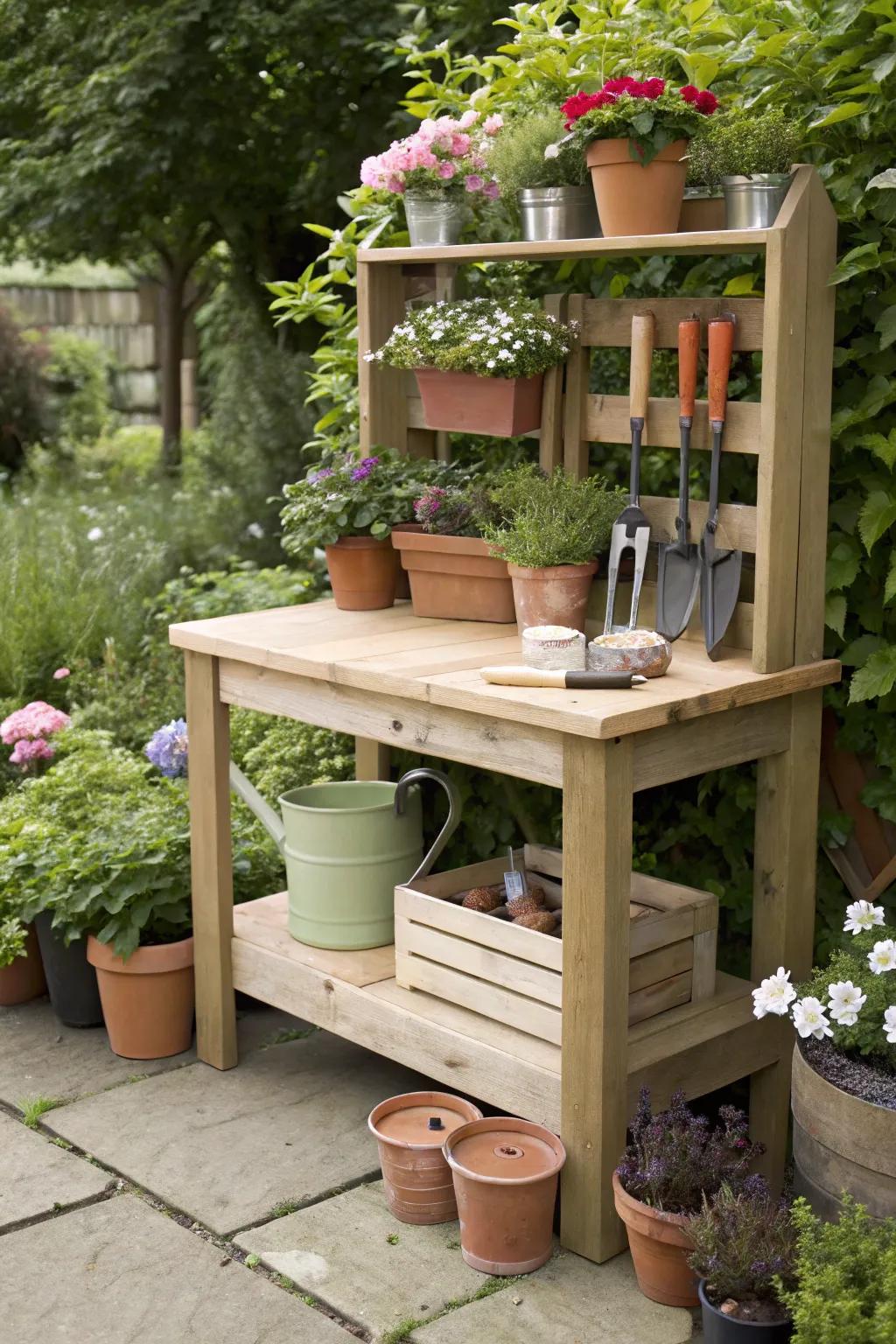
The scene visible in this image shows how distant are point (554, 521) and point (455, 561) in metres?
0.32

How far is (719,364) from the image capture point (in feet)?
8.90

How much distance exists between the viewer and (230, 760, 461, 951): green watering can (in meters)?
3.23

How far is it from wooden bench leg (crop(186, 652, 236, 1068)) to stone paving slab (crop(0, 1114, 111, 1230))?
0.47 metres

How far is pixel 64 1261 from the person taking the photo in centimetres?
266

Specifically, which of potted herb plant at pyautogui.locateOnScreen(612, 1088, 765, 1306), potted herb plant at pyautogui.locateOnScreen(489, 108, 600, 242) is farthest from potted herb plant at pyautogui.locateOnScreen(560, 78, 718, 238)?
potted herb plant at pyautogui.locateOnScreen(612, 1088, 765, 1306)

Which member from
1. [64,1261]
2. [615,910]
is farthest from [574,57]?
[64,1261]

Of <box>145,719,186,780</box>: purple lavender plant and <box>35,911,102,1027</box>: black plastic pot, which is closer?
<box>35,911,102,1027</box>: black plastic pot

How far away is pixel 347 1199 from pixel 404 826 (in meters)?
0.80

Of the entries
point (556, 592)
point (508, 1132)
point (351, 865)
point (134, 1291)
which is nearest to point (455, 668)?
point (556, 592)

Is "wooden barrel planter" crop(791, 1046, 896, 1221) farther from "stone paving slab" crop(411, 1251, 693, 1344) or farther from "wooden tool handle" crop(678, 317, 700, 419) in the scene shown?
"wooden tool handle" crop(678, 317, 700, 419)

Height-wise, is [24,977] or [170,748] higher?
[170,748]

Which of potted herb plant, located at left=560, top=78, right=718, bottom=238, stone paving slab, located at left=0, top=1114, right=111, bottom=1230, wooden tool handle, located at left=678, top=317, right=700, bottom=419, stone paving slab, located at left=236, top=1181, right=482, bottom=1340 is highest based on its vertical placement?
potted herb plant, located at left=560, top=78, right=718, bottom=238

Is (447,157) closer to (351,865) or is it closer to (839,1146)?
(351,865)

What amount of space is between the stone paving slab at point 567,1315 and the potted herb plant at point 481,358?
1648 mm
